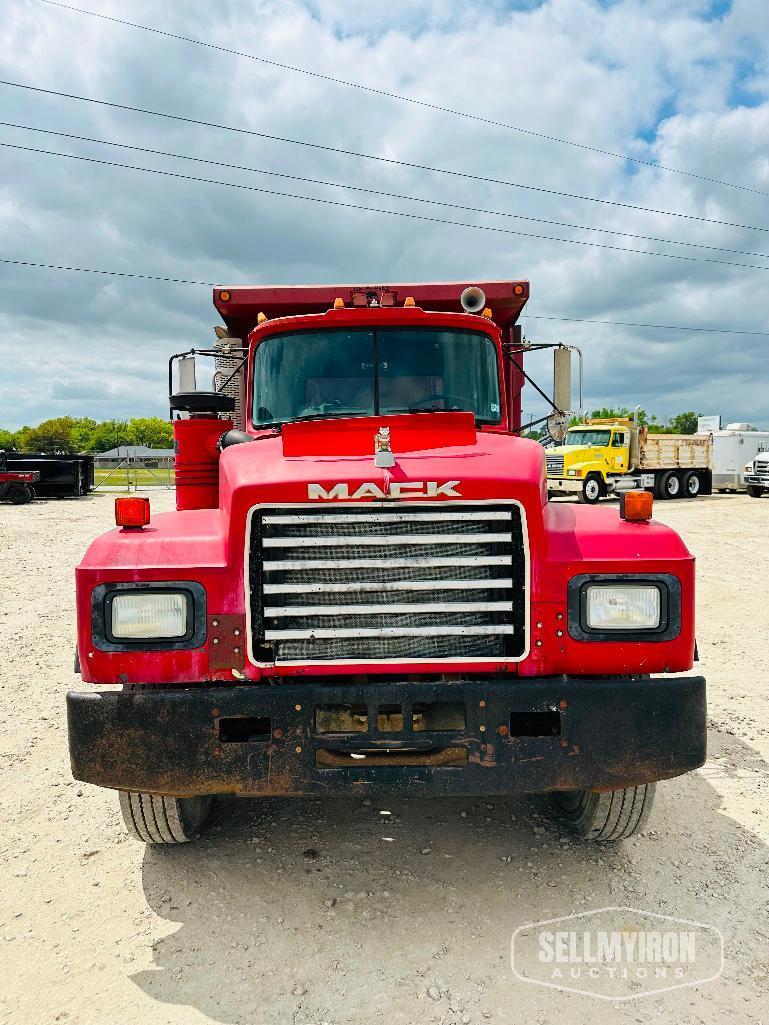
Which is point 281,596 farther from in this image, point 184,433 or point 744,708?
point 744,708

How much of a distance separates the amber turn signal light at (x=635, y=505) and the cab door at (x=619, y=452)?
24.3m

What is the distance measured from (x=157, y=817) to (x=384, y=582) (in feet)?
5.16

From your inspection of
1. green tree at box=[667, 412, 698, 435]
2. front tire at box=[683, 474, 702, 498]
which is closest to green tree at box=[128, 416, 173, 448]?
green tree at box=[667, 412, 698, 435]

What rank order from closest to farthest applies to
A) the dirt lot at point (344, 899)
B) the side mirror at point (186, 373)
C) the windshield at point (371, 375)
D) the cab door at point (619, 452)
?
the dirt lot at point (344, 899) < the windshield at point (371, 375) < the side mirror at point (186, 373) < the cab door at point (619, 452)

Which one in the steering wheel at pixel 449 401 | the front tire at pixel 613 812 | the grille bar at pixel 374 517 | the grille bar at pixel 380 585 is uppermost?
the steering wheel at pixel 449 401

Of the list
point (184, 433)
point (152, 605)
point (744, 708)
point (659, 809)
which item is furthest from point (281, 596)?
point (744, 708)

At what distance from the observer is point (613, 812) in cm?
348

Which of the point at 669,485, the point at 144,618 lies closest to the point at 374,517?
the point at 144,618

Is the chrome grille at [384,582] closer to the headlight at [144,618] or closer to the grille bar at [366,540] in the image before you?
the grille bar at [366,540]

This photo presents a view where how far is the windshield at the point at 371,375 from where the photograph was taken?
14.1ft

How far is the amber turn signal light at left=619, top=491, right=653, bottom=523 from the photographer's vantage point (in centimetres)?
328

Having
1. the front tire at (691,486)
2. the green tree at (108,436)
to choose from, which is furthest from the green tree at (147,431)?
the front tire at (691,486)

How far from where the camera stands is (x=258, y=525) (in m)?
3.00

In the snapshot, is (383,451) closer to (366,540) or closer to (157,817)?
(366,540)
